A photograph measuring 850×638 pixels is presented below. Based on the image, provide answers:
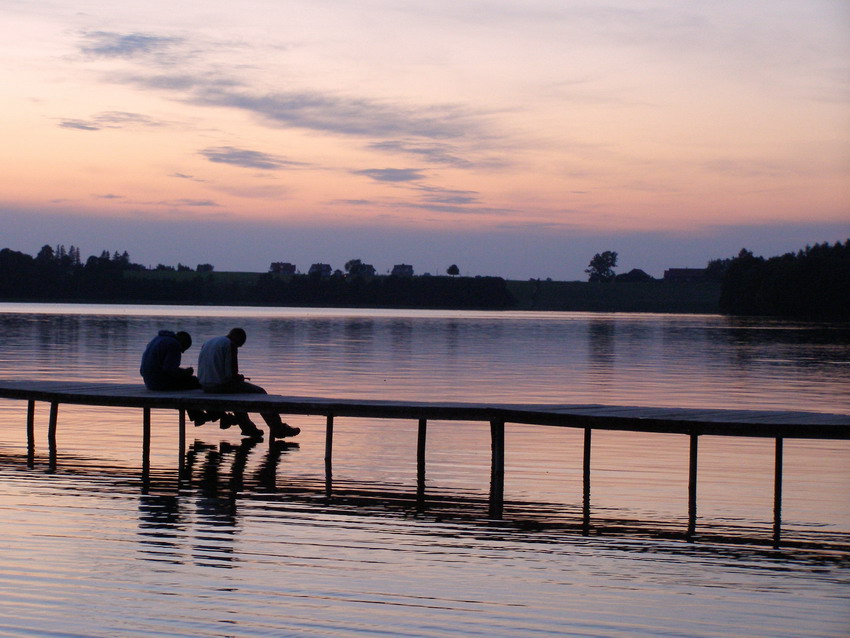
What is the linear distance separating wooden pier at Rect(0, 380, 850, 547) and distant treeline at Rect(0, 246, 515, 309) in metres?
170

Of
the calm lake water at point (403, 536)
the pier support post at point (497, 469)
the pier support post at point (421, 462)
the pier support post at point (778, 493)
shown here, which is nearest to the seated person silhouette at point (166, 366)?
the calm lake water at point (403, 536)

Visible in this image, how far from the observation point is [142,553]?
377 inches

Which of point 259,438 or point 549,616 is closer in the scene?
point 549,616

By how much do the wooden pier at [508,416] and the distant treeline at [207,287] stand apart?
170 meters

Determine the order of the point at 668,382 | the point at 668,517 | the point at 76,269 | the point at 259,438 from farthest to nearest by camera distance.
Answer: the point at 76,269 < the point at 668,382 < the point at 259,438 < the point at 668,517

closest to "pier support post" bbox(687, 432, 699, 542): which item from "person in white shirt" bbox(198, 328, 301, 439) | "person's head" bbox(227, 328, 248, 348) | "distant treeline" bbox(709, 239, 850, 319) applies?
"person in white shirt" bbox(198, 328, 301, 439)

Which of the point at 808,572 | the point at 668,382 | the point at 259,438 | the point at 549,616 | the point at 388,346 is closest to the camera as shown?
the point at 549,616

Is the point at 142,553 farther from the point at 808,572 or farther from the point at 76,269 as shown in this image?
the point at 76,269

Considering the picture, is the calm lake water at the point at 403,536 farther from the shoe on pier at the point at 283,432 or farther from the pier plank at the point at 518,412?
the pier plank at the point at 518,412

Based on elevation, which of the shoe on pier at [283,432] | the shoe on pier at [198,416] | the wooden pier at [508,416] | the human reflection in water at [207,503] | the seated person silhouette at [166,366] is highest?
the seated person silhouette at [166,366]

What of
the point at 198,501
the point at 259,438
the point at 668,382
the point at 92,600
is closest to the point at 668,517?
the point at 198,501

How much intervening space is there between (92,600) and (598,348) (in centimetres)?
4847

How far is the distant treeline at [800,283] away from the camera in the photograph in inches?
5300

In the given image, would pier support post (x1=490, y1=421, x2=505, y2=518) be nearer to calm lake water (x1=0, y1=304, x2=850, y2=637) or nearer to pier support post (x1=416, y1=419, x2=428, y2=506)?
calm lake water (x1=0, y1=304, x2=850, y2=637)
